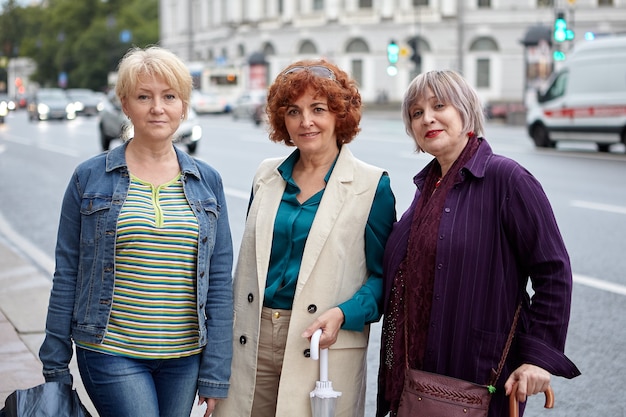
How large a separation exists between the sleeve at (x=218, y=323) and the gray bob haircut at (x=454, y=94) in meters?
0.71

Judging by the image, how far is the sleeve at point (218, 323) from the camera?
3.02 meters

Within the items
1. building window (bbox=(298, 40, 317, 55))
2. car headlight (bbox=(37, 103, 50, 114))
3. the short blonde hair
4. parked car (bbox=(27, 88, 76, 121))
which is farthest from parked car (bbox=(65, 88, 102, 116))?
the short blonde hair

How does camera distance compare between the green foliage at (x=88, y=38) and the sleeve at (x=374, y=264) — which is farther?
the green foliage at (x=88, y=38)

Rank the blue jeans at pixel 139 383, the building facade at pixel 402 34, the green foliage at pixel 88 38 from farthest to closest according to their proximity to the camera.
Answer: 1. the green foliage at pixel 88 38
2. the building facade at pixel 402 34
3. the blue jeans at pixel 139 383

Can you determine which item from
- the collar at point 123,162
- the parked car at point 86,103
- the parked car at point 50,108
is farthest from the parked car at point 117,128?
the parked car at point 86,103

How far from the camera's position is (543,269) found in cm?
279

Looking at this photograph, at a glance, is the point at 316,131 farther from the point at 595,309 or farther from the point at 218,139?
the point at 218,139

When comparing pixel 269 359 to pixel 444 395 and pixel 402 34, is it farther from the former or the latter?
pixel 402 34

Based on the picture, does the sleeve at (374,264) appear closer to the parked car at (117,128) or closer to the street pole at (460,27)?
the parked car at (117,128)

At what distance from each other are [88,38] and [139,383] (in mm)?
95426

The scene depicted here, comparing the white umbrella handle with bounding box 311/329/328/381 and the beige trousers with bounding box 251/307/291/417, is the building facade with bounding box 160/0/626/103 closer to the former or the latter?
the beige trousers with bounding box 251/307/291/417

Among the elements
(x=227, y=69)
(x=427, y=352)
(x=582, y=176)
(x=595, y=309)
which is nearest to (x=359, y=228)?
(x=427, y=352)

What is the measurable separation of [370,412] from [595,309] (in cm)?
288

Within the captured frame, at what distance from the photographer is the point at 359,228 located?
121 inches
